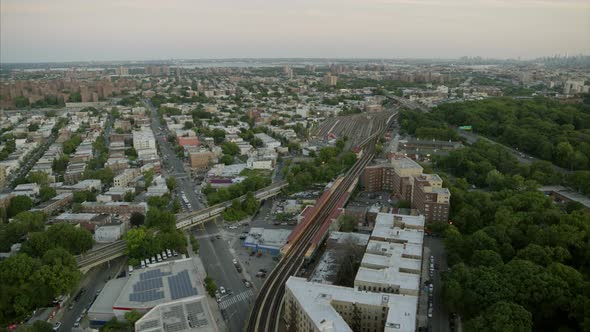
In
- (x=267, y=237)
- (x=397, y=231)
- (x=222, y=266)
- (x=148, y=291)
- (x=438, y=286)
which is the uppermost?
(x=397, y=231)

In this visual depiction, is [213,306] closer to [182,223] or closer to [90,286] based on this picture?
[90,286]

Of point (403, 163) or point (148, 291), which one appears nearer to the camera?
point (148, 291)

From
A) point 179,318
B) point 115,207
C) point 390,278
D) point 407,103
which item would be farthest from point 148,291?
point 407,103

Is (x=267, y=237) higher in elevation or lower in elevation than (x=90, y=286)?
higher

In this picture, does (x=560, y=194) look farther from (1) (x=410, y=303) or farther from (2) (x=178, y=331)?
(2) (x=178, y=331)

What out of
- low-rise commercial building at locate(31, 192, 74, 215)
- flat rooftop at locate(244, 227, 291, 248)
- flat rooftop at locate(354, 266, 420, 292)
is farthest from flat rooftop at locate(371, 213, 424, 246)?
low-rise commercial building at locate(31, 192, 74, 215)

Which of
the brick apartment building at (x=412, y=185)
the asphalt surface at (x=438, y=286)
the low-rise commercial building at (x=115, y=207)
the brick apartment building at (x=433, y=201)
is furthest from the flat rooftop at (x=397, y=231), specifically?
the low-rise commercial building at (x=115, y=207)

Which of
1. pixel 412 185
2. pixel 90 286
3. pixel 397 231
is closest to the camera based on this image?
pixel 90 286

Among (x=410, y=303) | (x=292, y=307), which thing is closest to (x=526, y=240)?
(x=410, y=303)
